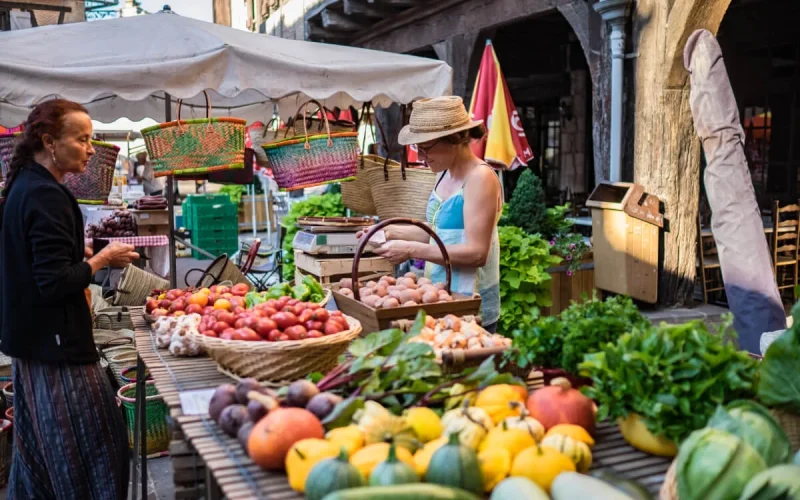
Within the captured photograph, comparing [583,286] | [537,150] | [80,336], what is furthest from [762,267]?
[537,150]

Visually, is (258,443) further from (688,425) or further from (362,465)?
(688,425)

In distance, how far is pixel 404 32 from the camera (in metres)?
11.3

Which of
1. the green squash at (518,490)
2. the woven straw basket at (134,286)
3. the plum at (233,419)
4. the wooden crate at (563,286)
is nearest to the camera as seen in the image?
the green squash at (518,490)

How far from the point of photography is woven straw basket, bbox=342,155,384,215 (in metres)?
5.41

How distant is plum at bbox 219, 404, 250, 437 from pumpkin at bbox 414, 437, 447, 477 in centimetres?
49

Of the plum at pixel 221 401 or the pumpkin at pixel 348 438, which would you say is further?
the plum at pixel 221 401

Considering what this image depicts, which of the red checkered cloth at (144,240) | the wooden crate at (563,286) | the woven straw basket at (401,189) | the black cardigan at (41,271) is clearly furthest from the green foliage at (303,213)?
the black cardigan at (41,271)

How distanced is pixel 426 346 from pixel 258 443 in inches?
22.0

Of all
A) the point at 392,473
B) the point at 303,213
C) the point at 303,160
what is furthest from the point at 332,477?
the point at 303,213

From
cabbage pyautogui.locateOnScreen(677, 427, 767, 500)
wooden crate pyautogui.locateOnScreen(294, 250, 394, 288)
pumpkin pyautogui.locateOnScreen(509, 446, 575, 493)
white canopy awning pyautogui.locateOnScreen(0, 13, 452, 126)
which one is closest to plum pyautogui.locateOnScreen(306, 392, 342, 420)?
pumpkin pyautogui.locateOnScreen(509, 446, 575, 493)

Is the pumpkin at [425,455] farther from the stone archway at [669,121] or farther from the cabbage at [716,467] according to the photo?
the stone archway at [669,121]

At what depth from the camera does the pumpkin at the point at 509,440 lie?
1.74 m

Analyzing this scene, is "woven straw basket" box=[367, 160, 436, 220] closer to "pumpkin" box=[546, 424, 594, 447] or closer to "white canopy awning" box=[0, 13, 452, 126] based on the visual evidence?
"white canopy awning" box=[0, 13, 452, 126]

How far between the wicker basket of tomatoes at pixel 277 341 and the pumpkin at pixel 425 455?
80 centimetres
